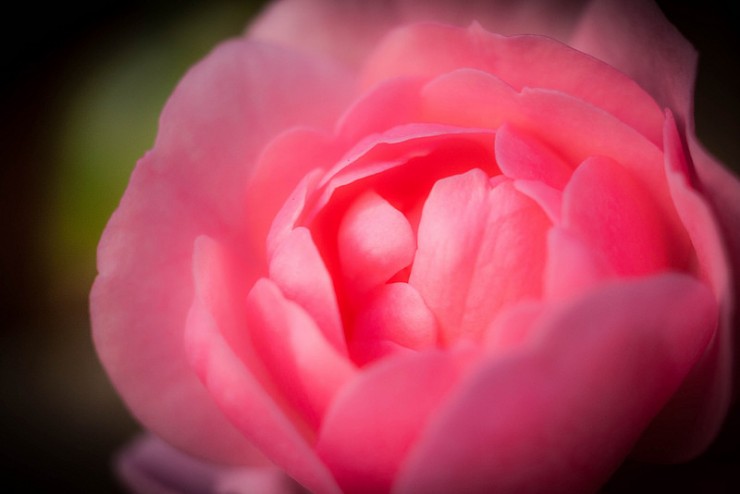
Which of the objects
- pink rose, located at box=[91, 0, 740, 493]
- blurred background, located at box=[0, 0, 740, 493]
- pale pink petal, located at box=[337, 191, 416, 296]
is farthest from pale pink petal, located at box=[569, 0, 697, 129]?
blurred background, located at box=[0, 0, 740, 493]

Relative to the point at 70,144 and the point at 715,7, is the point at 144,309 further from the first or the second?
the point at 715,7

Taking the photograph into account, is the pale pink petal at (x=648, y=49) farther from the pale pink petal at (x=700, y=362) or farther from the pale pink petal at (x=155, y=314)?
the pale pink petal at (x=155, y=314)

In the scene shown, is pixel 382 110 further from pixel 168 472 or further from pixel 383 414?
pixel 168 472

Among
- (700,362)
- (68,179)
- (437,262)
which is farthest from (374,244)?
(68,179)

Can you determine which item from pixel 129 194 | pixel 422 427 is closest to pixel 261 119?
pixel 129 194

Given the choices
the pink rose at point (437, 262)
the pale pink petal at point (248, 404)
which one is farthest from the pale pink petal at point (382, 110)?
the pale pink petal at point (248, 404)

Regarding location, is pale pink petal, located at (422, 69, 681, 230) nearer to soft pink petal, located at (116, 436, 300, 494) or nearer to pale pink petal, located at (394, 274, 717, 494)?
pale pink petal, located at (394, 274, 717, 494)

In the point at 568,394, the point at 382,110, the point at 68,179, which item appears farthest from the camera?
the point at 68,179
